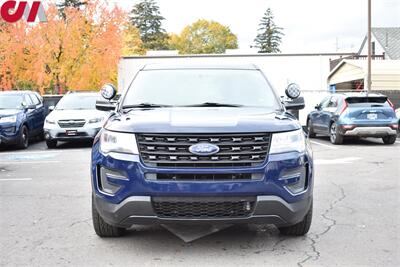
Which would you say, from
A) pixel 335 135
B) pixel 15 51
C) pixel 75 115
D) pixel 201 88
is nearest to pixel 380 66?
pixel 335 135

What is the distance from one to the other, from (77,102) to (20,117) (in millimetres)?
1741

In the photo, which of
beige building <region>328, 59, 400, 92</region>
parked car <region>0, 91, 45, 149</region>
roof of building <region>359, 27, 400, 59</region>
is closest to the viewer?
parked car <region>0, 91, 45, 149</region>

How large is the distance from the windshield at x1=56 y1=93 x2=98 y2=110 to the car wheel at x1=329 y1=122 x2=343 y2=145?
7145 mm

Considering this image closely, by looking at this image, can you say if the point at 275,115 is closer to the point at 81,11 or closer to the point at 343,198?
the point at 343,198

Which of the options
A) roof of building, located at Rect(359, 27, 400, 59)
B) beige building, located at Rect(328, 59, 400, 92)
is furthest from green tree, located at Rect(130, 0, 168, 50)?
beige building, located at Rect(328, 59, 400, 92)

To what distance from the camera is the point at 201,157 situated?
416cm

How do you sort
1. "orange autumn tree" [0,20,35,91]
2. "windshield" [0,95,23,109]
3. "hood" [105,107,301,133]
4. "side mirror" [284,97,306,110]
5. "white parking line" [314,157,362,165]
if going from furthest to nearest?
"orange autumn tree" [0,20,35,91], "windshield" [0,95,23,109], "white parking line" [314,157,362,165], "side mirror" [284,97,306,110], "hood" [105,107,301,133]

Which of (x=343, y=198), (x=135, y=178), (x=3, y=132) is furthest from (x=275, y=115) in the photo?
(x=3, y=132)

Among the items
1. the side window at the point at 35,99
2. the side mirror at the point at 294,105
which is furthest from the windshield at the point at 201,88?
the side window at the point at 35,99

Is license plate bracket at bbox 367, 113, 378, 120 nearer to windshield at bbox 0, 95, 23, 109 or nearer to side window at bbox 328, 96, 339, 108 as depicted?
side window at bbox 328, 96, 339, 108

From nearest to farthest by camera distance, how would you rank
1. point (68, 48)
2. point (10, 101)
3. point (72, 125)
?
point (72, 125) < point (10, 101) < point (68, 48)

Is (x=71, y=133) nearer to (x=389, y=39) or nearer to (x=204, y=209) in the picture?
(x=204, y=209)

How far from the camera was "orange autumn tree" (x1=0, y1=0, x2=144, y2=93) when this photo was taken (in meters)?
25.8

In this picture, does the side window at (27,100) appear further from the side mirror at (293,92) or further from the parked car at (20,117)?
the side mirror at (293,92)
